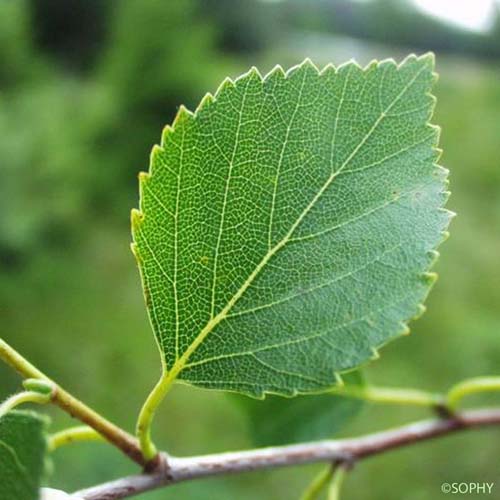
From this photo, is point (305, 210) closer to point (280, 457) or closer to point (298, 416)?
point (280, 457)

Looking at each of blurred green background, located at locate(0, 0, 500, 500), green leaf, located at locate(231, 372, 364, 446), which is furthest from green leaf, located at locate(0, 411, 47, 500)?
blurred green background, located at locate(0, 0, 500, 500)

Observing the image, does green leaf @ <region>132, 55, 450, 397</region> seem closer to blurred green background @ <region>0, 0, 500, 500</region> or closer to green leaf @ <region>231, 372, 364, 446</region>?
green leaf @ <region>231, 372, 364, 446</region>

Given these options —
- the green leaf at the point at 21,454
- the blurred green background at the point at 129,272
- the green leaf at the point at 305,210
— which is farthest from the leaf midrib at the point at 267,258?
the blurred green background at the point at 129,272

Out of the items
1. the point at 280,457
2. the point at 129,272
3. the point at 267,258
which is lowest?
the point at 280,457

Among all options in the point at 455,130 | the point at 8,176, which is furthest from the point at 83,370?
the point at 455,130

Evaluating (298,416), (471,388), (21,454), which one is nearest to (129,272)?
(298,416)
